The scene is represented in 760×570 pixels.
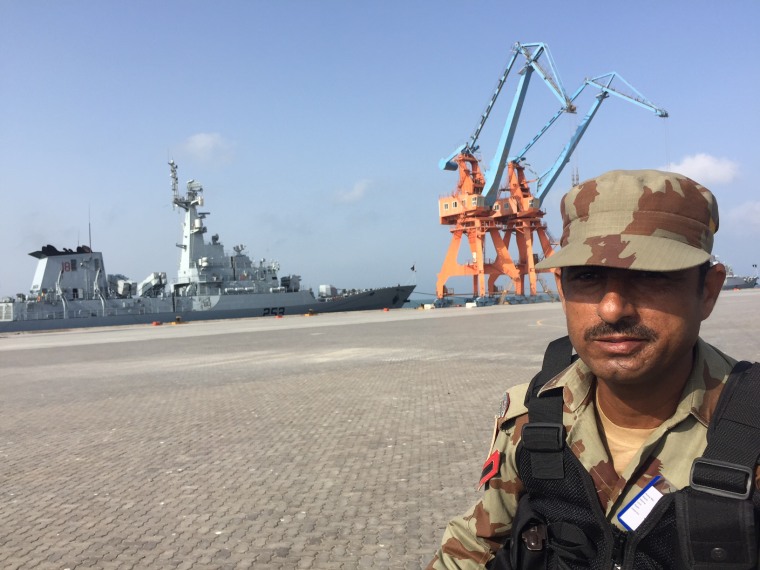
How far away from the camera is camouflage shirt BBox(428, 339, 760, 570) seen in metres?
1.52

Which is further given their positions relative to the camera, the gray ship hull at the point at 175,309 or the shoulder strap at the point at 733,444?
the gray ship hull at the point at 175,309

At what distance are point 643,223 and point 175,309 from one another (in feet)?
154

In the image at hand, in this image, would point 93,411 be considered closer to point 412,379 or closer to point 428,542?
point 412,379

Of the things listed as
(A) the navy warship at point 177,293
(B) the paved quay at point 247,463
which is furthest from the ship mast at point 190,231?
(B) the paved quay at point 247,463

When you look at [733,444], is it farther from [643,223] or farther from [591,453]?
[643,223]

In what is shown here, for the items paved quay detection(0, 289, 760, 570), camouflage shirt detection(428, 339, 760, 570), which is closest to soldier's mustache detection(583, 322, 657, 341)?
camouflage shirt detection(428, 339, 760, 570)

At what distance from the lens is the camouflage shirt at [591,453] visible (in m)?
1.52

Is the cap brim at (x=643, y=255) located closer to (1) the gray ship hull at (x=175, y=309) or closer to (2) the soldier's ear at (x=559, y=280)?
(2) the soldier's ear at (x=559, y=280)

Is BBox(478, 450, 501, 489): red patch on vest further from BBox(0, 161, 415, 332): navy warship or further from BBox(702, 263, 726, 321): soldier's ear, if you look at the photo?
BBox(0, 161, 415, 332): navy warship

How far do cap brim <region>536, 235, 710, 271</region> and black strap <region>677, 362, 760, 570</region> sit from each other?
38cm

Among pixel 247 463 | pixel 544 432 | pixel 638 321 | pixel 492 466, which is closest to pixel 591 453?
pixel 544 432

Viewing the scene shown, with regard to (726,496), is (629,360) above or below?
above

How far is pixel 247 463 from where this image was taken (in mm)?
5176

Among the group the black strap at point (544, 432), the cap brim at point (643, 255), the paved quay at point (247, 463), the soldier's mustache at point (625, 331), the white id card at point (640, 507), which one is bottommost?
the paved quay at point (247, 463)
